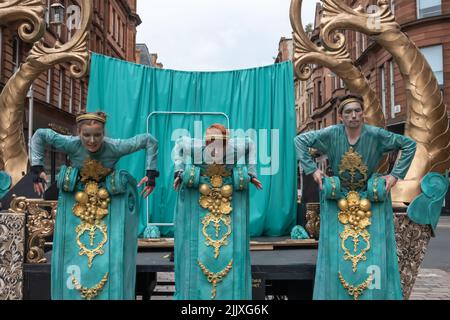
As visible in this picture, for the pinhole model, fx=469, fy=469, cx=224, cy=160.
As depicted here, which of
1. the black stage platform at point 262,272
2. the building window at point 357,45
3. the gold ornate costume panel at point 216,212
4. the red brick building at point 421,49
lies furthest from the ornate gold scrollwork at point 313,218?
the building window at point 357,45

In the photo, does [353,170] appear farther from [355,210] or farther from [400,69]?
[400,69]

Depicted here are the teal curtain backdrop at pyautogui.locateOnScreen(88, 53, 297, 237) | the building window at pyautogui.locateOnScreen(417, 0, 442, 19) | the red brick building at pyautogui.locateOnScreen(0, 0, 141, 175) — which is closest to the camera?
the teal curtain backdrop at pyautogui.locateOnScreen(88, 53, 297, 237)

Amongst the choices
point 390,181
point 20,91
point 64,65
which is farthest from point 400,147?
point 64,65

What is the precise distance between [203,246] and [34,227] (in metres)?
1.57

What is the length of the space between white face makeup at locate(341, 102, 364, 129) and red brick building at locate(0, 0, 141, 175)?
686 cm

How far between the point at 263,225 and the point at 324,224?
192 cm

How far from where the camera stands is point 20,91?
4.74m

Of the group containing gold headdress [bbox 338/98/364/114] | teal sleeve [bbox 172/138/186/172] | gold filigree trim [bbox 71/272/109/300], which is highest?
gold headdress [bbox 338/98/364/114]

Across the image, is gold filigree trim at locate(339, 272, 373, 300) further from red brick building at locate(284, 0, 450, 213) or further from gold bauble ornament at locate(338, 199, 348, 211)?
red brick building at locate(284, 0, 450, 213)

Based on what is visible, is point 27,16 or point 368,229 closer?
point 368,229

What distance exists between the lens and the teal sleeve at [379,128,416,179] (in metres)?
3.62

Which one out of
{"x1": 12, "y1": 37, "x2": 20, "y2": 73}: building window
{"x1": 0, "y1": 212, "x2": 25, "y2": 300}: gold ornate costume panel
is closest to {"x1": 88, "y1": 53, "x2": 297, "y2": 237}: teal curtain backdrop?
{"x1": 0, "y1": 212, "x2": 25, "y2": 300}: gold ornate costume panel
